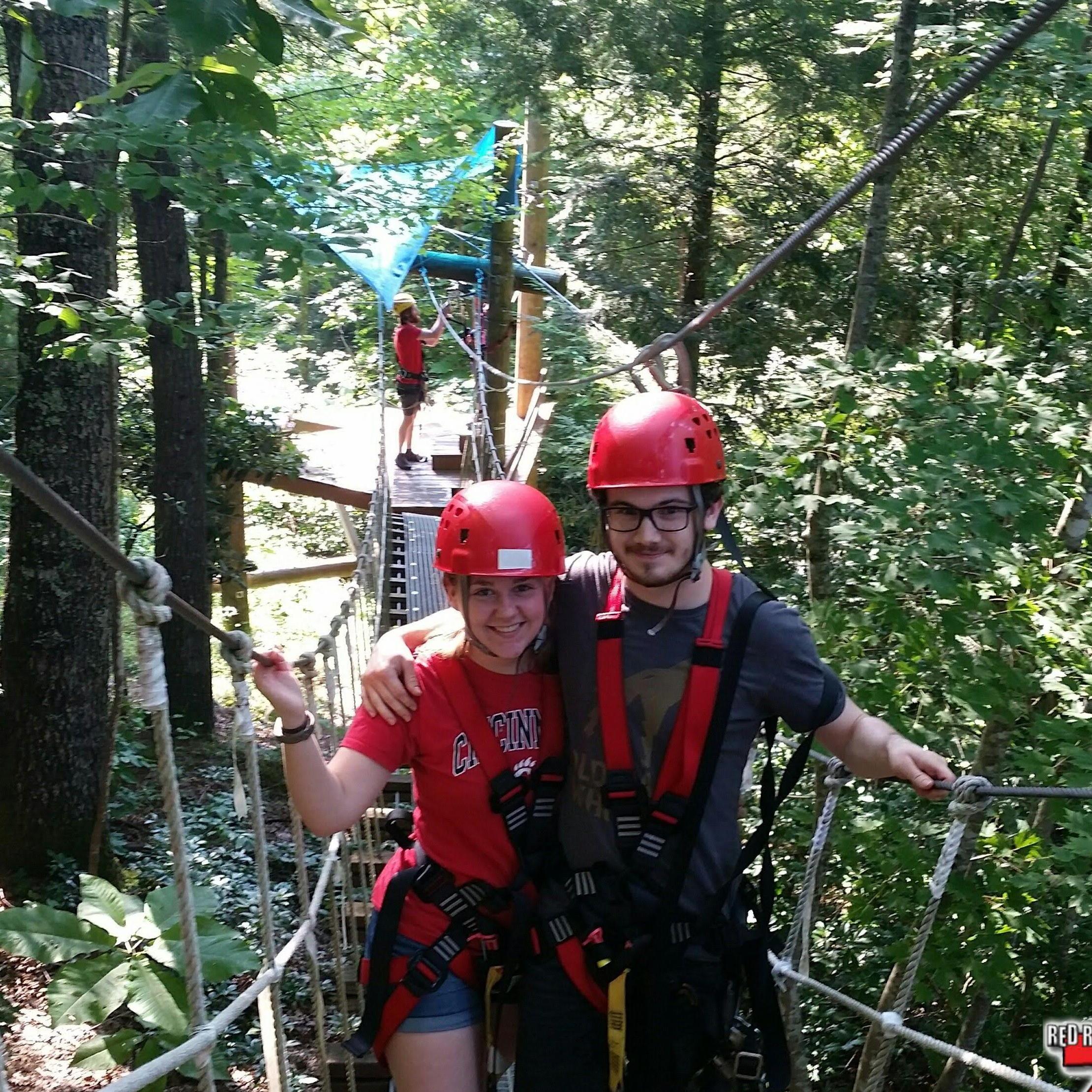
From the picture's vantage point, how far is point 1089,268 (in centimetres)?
420

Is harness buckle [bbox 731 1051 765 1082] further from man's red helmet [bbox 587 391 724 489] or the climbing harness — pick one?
man's red helmet [bbox 587 391 724 489]

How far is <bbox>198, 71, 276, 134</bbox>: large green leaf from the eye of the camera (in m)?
1.24

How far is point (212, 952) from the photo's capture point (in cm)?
155

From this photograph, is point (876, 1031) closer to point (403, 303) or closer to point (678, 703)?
point (678, 703)

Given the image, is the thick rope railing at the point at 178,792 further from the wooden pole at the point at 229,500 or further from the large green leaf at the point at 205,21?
the wooden pole at the point at 229,500

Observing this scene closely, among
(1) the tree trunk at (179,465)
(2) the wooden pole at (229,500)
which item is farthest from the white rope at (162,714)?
(2) the wooden pole at (229,500)

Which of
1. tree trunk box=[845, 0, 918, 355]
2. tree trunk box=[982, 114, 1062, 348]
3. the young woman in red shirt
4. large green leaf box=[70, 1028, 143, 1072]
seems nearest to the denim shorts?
the young woman in red shirt

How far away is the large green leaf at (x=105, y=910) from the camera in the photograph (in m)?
1.59

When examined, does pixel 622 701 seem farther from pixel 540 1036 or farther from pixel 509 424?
pixel 509 424

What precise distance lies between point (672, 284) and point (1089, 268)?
11.2 ft

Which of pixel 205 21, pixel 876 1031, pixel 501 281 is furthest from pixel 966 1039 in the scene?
pixel 501 281

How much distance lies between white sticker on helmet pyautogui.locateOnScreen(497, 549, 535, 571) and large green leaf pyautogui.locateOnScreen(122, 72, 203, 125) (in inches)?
25.5

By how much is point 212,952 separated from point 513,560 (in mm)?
724

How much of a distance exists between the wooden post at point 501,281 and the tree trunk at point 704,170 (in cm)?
114
